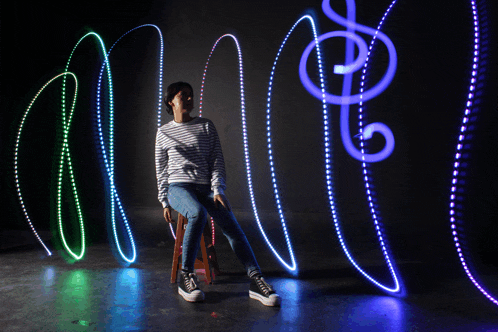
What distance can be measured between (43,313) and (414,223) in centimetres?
432

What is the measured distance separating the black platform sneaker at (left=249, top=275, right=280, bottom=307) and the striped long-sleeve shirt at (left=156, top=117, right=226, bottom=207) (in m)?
0.63

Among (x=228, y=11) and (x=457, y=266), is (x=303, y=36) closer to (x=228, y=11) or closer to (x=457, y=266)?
(x=228, y=11)

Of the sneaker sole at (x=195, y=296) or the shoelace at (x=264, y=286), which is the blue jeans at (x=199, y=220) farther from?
the sneaker sole at (x=195, y=296)

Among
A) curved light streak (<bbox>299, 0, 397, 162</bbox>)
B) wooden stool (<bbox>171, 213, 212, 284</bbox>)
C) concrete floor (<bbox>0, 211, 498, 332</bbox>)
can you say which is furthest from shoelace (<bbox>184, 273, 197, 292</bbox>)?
curved light streak (<bbox>299, 0, 397, 162</bbox>)

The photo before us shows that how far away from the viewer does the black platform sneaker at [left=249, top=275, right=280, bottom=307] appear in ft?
7.77

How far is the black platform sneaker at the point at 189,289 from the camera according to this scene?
95.4 inches

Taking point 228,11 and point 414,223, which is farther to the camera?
point 228,11

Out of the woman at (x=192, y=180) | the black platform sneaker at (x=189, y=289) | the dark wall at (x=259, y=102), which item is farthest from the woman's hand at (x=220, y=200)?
the dark wall at (x=259, y=102)

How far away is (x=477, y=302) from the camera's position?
7.93 feet

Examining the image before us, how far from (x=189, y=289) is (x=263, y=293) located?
45cm

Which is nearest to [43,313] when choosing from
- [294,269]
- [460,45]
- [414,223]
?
[294,269]

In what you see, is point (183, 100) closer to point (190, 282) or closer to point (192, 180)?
point (192, 180)

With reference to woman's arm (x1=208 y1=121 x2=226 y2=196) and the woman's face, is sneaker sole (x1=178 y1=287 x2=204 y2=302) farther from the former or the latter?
the woman's face

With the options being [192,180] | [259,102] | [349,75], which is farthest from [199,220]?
[259,102]
